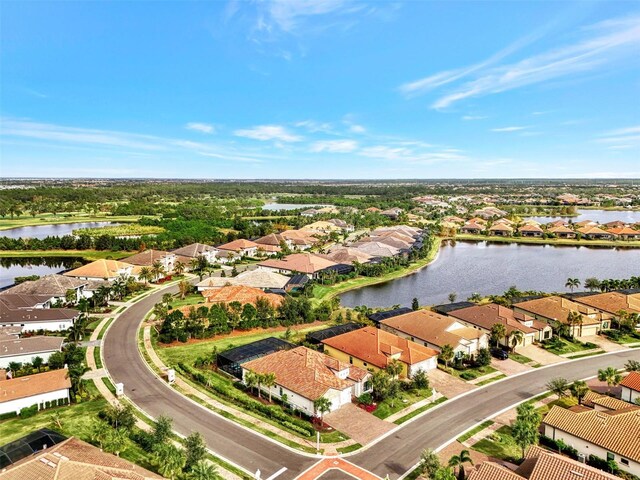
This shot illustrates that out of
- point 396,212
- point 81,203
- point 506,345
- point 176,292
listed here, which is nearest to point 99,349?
point 176,292

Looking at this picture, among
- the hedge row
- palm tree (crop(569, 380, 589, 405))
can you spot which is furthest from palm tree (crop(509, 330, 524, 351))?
the hedge row

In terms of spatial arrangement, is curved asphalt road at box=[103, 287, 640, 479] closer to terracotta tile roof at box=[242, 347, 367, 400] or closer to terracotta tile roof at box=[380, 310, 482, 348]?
terracotta tile roof at box=[242, 347, 367, 400]

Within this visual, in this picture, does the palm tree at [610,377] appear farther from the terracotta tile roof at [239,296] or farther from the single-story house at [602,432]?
the terracotta tile roof at [239,296]

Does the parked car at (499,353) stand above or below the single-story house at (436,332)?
below

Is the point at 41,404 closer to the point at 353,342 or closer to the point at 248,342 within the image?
the point at 248,342

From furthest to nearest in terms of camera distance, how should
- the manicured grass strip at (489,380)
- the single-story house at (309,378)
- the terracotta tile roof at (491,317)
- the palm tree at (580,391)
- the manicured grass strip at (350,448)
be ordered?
the terracotta tile roof at (491,317)
the manicured grass strip at (489,380)
the palm tree at (580,391)
the single-story house at (309,378)
the manicured grass strip at (350,448)

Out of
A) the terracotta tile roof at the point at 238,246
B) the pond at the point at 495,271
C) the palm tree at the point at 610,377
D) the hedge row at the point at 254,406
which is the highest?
the terracotta tile roof at the point at 238,246

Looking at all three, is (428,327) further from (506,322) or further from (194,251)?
(194,251)

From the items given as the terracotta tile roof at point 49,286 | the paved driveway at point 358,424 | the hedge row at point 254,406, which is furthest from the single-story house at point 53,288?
the paved driveway at point 358,424
